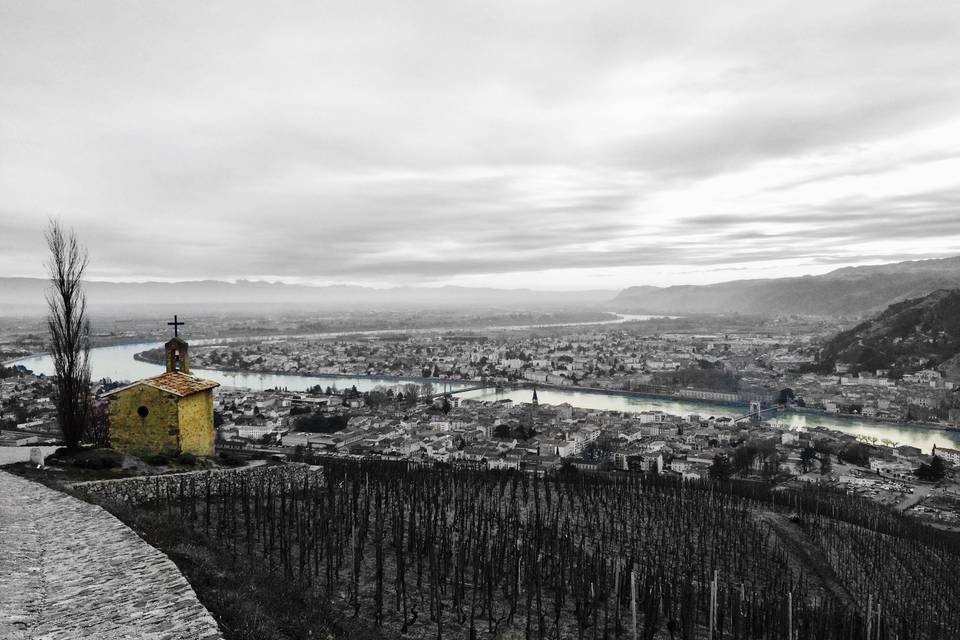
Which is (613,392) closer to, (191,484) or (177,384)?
(177,384)

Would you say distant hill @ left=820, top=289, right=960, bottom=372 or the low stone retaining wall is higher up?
the low stone retaining wall

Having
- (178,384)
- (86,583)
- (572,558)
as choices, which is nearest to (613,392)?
(572,558)

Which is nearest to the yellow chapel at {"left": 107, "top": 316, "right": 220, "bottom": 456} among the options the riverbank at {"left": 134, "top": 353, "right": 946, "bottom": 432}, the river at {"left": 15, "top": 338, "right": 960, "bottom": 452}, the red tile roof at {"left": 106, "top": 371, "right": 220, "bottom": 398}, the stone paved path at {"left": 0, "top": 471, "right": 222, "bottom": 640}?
the red tile roof at {"left": 106, "top": 371, "right": 220, "bottom": 398}

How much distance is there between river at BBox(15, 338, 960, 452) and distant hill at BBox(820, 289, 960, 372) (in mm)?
32076

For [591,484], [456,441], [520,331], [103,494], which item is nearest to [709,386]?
[456,441]

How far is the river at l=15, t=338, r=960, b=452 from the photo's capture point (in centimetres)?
4819

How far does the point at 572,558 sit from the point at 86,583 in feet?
29.0

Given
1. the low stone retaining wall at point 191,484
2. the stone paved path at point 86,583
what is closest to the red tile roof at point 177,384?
the low stone retaining wall at point 191,484

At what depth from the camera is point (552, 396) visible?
66.4m

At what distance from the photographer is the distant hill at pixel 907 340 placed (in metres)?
79.2

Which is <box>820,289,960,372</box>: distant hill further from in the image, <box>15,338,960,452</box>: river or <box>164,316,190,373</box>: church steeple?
<box>164,316,190,373</box>: church steeple

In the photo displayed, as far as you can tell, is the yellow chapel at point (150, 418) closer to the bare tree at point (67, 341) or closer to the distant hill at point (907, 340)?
the bare tree at point (67, 341)

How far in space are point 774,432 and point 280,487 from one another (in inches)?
1447

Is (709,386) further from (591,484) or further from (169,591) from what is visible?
(169,591)
